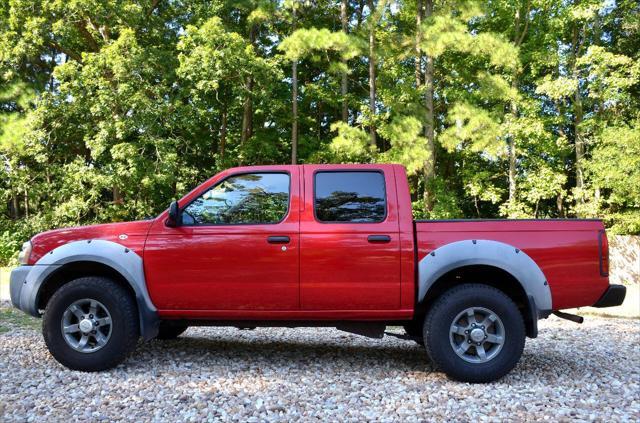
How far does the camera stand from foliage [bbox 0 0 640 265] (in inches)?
709

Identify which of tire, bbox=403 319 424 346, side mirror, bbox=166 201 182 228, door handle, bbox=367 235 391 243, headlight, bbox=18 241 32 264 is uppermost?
side mirror, bbox=166 201 182 228

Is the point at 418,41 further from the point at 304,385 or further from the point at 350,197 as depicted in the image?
the point at 304,385

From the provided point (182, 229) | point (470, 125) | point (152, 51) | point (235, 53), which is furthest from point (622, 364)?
point (152, 51)

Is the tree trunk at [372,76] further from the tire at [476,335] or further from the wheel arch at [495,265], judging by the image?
the tire at [476,335]

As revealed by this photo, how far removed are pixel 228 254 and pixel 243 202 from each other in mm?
513

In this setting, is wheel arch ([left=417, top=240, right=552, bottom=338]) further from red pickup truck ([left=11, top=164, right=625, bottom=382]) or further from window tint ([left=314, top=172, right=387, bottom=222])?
window tint ([left=314, top=172, right=387, bottom=222])

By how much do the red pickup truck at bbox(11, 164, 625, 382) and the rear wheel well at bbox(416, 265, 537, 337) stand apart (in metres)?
0.02

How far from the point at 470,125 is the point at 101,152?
12.6 m

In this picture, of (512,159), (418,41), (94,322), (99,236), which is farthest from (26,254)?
(512,159)

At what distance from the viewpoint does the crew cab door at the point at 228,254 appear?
4.71m

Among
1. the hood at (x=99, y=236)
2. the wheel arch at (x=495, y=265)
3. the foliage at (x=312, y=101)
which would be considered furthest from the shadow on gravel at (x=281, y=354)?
the foliage at (x=312, y=101)

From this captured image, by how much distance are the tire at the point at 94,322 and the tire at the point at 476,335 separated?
2.69 m

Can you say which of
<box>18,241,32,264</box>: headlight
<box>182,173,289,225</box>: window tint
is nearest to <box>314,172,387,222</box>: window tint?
<box>182,173,289,225</box>: window tint

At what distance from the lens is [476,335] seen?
Answer: 4.56 metres
